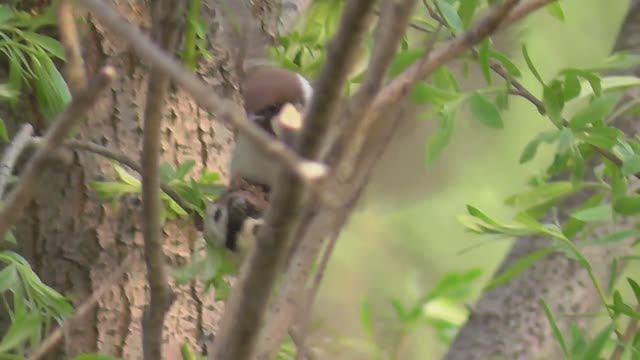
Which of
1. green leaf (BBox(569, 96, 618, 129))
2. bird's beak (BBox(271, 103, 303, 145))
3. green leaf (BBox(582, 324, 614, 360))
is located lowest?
green leaf (BBox(582, 324, 614, 360))

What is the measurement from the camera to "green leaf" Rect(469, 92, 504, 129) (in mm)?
916

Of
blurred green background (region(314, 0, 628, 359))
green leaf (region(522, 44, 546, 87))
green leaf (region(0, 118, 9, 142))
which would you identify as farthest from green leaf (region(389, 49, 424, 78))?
blurred green background (region(314, 0, 628, 359))

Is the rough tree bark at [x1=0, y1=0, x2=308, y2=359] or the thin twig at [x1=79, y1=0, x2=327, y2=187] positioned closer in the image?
the thin twig at [x1=79, y1=0, x2=327, y2=187]

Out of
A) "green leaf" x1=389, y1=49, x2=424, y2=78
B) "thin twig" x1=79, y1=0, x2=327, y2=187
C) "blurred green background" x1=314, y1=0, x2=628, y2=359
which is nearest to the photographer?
"thin twig" x1=79, y1=0, x2=327, y2=187

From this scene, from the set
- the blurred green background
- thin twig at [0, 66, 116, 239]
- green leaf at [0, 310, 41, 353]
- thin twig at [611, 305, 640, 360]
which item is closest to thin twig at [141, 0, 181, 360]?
thin twig at [0, 66, 116, 239]

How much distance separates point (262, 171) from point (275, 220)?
0.28 meters

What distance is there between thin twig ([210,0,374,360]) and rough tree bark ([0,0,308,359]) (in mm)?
427

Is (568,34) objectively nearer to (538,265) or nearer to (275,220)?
(538,265)

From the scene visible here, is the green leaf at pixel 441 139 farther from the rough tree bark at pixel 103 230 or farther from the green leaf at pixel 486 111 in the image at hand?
the rough tree bark at pixel 103 230

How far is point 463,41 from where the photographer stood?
61 centimetres

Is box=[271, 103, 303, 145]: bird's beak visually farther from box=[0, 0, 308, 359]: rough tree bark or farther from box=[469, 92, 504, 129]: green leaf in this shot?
box=[0, 0, 308, 359]: rough tree bark

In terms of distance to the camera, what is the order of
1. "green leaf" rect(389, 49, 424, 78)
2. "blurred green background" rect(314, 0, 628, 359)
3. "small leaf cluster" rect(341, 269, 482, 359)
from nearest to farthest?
"green leaf" rect(389, 49, 424, 78) < "small leaf cluster" rect(341, 269, 482, 359) < "blurred green background" rect(314, 0, 628, 359)

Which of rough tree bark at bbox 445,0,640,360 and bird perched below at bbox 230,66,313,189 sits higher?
rough tree bark at bbox 445,0,640,360

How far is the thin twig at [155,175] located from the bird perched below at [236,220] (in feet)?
0.24
